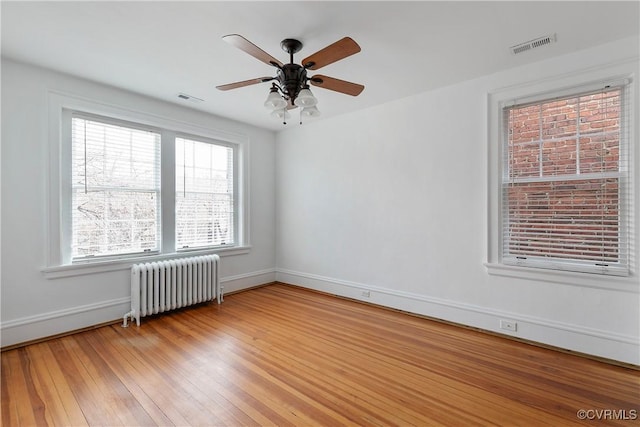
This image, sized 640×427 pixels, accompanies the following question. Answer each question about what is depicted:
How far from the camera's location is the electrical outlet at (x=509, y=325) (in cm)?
298

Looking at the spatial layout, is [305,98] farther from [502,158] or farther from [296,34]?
[502,158]

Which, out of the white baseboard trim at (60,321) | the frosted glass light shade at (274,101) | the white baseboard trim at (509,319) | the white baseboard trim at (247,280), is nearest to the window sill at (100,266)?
the white baseboard trim at (60,321)

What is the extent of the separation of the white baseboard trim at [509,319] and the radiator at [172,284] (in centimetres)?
181

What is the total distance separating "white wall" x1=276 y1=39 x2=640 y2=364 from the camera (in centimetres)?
263

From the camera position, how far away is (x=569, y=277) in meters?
2.71

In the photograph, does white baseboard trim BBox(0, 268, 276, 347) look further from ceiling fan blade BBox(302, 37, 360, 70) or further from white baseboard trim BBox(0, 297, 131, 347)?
ceiling fan blade BBox(302, 37, 360, 70)

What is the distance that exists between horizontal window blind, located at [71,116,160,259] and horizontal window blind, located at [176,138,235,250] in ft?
1.13

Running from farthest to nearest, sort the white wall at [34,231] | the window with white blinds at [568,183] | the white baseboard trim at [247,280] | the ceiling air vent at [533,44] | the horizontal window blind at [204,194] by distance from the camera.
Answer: the white baseboard trim at [247,280] < the horizontal window blind at [204,194] < the white wall at [34,231] < the window with white blinds at [568,183] < the ceiling air vent at [533,44]

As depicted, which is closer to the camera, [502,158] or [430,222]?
[502,158]

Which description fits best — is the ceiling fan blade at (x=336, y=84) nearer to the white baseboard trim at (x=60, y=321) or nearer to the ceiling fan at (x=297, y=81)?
the ceiling fan at (x=297, y=81)

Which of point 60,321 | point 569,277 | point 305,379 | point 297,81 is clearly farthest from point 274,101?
point 60,321

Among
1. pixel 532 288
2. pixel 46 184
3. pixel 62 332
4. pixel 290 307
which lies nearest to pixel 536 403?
pixel 532 288

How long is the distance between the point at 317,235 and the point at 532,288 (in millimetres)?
2926

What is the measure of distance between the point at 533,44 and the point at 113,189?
15.2 feet
